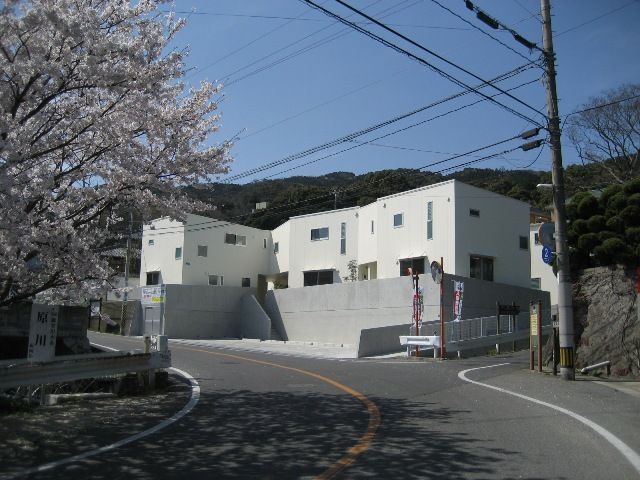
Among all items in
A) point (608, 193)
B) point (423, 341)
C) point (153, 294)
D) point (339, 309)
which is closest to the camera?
point (608, 193)

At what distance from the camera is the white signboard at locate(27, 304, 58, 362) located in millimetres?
10031

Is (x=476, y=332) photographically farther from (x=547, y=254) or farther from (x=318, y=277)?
(x=318, y=277)

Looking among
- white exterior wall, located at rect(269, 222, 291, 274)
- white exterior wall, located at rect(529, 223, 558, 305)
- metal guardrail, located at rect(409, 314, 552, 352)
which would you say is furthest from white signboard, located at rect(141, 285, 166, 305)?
white exterior wall, located at rect(529, 223, 558, 305)

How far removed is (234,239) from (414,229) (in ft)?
57.3

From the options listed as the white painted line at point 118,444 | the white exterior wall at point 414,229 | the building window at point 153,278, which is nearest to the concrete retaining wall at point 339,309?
the white exterior wall at point 414,229

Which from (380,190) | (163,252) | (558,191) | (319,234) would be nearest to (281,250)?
(319,234)

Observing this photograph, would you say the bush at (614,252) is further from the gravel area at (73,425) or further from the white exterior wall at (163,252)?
the white exterior wall at (163,252)

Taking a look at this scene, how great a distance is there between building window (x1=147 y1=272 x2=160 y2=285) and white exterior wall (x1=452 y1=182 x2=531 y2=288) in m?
24.7

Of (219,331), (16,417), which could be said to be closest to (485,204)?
(219,331)

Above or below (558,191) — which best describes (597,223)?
below

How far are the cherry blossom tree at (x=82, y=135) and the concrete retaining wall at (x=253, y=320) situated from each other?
28.7 m

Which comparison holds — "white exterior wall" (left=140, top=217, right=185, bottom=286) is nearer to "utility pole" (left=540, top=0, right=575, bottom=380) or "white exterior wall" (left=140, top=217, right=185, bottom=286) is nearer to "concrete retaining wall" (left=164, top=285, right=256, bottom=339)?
"concrete retaining wall" (left=164, top=285, right=256, bottom=339)

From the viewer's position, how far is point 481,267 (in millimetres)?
35750

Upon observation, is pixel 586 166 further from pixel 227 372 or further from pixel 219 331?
pixel 227 372
